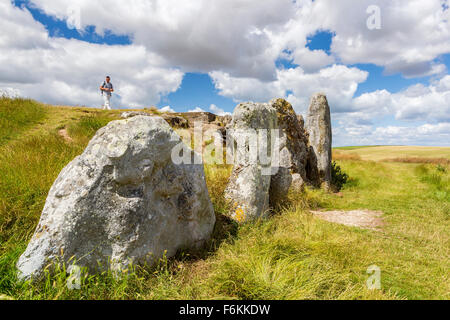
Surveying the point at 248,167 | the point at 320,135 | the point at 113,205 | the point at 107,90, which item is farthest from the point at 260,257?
the point at 107,90

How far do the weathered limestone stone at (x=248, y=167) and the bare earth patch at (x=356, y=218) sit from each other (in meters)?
2.24

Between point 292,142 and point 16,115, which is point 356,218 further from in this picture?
point 16,115

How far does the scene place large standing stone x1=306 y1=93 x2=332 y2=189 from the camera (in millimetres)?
10375

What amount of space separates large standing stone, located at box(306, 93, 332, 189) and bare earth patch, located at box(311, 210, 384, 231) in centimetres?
312

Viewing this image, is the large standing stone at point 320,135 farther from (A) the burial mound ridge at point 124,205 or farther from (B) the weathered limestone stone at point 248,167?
(A) the burial mound ridge at point 124,205

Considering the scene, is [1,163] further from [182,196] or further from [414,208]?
[414,208]

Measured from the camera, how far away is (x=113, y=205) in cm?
304

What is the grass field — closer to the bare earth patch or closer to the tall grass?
the bare earth patch

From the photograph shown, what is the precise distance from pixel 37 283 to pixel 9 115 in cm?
1218

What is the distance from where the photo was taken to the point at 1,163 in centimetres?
514

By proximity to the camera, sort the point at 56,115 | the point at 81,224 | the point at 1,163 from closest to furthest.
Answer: the point at 81,224 → the point at 1,163 → the point at 56,115

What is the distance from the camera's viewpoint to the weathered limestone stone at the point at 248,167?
16.4 feet
